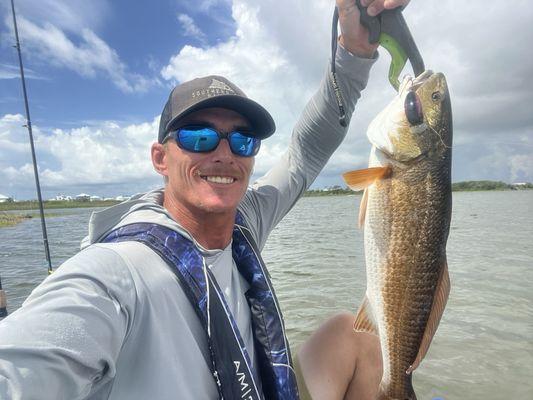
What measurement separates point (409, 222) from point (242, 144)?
1.15 meters

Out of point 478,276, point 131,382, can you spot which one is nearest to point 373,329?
point 131,382

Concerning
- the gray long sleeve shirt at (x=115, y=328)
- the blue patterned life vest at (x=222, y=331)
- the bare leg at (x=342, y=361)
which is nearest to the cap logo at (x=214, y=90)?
the gray long sleeve shirt at (x=115, y=328)

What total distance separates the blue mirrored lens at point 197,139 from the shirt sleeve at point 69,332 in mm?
963

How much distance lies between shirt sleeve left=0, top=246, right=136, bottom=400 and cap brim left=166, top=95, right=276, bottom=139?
1047 millimetres

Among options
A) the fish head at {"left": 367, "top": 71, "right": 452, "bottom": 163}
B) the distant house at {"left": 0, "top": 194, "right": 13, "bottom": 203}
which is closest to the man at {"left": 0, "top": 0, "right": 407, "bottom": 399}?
the fish head at {"left": 367, "top": 71, "right": 452, "bottom": 163}

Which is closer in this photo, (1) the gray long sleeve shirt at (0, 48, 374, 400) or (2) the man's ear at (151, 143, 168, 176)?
(1) the gray long sleeve shirt at (0, 48, 374, 400)

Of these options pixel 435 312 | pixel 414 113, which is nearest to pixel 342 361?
pixel 435 312

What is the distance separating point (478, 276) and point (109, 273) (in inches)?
410

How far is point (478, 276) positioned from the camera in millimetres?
10055

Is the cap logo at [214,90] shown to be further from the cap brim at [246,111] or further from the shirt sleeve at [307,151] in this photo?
the shirt sleeve at [307,151]

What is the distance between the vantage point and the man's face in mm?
2504

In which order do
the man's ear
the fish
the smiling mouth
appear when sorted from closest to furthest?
the fish
the smiling mouth
the man's ear

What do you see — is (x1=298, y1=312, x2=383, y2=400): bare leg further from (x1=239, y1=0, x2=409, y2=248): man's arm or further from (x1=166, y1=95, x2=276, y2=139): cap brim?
(x1=166, y1=95, x2=276, y2=139): cap brim

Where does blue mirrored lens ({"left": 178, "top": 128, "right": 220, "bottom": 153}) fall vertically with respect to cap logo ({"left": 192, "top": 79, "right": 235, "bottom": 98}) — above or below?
below
